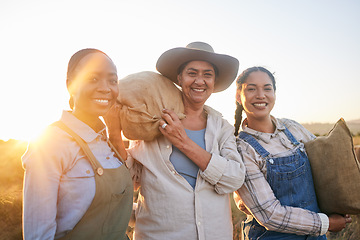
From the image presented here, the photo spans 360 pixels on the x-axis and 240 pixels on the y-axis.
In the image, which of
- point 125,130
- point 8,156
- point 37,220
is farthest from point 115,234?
point 8,156

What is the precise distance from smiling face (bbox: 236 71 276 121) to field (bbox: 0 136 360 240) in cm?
270

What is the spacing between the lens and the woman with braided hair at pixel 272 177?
2311 millimetres

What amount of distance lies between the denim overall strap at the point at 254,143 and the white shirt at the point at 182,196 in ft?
0.74

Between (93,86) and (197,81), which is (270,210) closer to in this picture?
(197,81)

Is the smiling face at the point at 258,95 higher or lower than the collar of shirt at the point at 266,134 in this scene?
higher

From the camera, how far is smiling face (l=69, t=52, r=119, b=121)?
1.61 meters

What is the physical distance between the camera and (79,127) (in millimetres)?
1614

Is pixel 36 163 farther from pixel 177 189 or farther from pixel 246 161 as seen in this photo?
pixel 246 161

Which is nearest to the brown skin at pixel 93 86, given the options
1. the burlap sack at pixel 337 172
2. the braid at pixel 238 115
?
the braid at pixel 238 115

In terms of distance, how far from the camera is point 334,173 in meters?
2.36

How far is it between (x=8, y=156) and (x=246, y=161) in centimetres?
390

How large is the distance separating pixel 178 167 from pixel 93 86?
41.4 inches

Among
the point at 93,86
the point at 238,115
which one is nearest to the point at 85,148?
the point at 93,86

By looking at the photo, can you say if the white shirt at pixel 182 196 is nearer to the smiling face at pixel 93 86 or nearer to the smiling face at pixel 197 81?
the smiling face at pixel 197 81
